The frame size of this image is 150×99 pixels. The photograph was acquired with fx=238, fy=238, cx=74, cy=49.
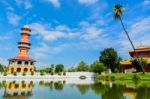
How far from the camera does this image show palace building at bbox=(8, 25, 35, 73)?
84000 mm

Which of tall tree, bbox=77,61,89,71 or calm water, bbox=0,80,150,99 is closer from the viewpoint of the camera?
calm water, bbox=0,80,150,99

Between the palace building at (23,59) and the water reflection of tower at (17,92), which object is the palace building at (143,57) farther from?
the water reflection of tower at (17,92)

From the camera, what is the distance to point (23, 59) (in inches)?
3327

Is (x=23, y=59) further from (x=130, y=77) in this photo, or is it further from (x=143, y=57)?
(x=130, y=77)

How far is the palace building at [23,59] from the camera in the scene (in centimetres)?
8400

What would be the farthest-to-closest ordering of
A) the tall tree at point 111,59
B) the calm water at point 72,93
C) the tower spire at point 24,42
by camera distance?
the tall tree at point 111,59, the tower spire at point 24,42, the calm water at point 72,93

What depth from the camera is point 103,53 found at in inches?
3661

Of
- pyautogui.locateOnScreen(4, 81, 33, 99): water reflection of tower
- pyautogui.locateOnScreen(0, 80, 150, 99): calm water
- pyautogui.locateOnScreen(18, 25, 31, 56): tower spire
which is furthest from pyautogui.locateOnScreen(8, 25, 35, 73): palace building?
pyautogui.locateOnScreen(4, 81, 33, 99): water reflection of tower

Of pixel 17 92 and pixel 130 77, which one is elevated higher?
pixel 130 77

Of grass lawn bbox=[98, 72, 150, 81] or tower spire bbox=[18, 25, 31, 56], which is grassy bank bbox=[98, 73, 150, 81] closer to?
grass lawn bbox=[98, 72, 150, 81]

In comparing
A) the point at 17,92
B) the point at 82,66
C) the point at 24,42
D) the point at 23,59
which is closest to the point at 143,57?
the point at 23,59

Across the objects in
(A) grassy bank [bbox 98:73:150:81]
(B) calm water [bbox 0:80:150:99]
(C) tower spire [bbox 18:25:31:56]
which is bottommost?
(B) calm water [bbox 0:80:150:99]

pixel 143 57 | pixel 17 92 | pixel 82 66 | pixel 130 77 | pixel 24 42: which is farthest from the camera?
pixel 82 66

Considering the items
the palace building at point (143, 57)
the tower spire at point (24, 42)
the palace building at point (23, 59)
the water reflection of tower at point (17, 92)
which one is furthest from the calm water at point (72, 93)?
the tower spire at point (24, 42)
